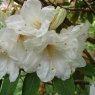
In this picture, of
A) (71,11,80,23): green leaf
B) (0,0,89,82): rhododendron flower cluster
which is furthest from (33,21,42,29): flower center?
(71,11,80,23): green leaf

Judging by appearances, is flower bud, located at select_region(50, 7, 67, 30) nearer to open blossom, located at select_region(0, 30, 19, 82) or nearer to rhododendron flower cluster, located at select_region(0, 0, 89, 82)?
rhododendron flower cluster, located at select_region(0, 0, 89, 82)

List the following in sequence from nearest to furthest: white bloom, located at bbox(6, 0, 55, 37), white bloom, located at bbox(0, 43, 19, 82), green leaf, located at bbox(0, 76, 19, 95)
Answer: white bloom, located at bbox(6, 0, 55, 37), white bloom, located at bbox(0, 43, 19, 82), green leaf, located at bbox(0, 76, 19, 95)

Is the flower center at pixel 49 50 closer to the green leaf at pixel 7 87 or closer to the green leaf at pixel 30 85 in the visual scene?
the green leaf at pixel 30 85

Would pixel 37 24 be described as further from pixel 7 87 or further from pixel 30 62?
pixel 7 87

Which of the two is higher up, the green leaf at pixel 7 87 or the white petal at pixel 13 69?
the white petal at pixel 13 69

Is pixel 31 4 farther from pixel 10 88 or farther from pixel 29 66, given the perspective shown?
pixel 10 88

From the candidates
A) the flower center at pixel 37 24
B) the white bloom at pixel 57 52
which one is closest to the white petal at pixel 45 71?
the white bloom at pixel 57 52

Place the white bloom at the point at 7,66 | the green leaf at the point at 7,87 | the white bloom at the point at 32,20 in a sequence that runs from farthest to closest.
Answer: the green leaf at the point at 7,87 → the white bloom at the point at 7,66 → the white bloom at the point at 32,20
